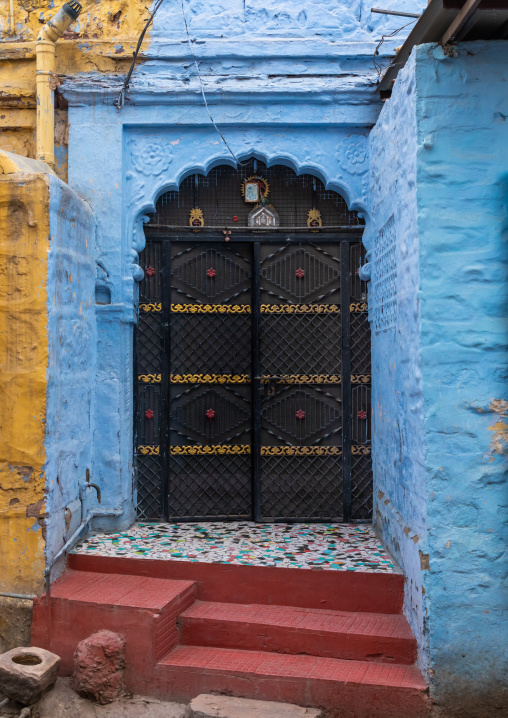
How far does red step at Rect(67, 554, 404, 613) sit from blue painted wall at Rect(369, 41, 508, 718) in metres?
0.39

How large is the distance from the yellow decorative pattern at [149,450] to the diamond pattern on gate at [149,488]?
0.11ft

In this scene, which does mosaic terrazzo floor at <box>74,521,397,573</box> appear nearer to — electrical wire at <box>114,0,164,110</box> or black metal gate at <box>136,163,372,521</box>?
black metal gate at <box>136,163,372,521</box>

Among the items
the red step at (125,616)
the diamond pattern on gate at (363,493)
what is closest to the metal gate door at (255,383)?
the diamond pattern on gate at (363,493)

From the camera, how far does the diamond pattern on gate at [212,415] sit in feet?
17.9

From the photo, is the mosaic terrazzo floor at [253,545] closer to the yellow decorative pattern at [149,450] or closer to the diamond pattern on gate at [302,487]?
the diamond pattern on gate at [302,487]

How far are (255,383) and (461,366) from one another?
2.10 meters

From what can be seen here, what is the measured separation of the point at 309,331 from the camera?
5461 mm

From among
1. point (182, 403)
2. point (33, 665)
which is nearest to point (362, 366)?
point (182, 403)

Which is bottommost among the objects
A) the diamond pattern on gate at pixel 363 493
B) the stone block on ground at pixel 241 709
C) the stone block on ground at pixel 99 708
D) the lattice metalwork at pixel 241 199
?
the stone block on ground at pixel 99 708

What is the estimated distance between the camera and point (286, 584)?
14.2ft

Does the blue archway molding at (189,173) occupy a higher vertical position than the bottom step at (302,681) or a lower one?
higher

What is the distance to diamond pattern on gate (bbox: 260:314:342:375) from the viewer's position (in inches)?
215

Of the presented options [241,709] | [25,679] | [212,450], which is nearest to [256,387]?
[212,450]

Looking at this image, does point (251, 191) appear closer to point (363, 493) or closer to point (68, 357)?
point (68, 357)
